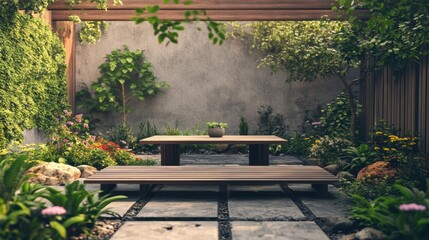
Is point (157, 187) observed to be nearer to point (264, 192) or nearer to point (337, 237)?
point (264, 192)

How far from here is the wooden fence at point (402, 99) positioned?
6.88 metres

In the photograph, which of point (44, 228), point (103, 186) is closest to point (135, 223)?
point (44, 228)

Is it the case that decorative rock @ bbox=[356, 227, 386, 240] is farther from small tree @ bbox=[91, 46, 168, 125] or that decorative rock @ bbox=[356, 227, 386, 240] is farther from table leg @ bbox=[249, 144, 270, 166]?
small tree @ bbox=[91, 46, 168, 125]

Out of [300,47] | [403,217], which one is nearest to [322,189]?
[403,217]

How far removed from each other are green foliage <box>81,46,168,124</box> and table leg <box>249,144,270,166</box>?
4.71 meters

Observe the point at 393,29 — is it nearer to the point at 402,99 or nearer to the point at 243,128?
the point at 402,99

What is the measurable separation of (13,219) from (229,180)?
2.67 meters

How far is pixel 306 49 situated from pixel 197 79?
302 centimetres

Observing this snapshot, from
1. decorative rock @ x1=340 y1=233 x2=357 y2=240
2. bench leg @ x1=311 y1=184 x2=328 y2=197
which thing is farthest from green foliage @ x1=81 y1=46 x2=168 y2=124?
decorative rock @ x1=340 y1=233 x2=357 y2=240

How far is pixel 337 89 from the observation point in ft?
41.3

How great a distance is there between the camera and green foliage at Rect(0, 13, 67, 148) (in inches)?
297

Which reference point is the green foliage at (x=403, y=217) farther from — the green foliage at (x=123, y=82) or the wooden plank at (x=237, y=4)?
the green foliage at (x=123, y=82)

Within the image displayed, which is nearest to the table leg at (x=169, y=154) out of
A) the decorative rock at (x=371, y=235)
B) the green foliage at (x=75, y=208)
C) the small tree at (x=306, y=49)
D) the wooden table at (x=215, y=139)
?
the wooden table at (x=215, y=139)

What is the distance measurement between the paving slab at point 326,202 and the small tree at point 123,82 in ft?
21.4
